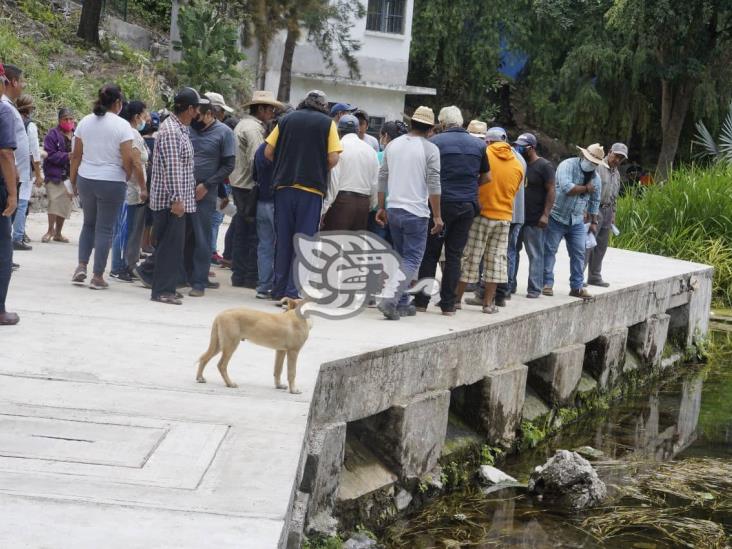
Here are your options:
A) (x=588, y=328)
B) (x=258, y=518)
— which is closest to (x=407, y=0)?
(x=588, y=328)

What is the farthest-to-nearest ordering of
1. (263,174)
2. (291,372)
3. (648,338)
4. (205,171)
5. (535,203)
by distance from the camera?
(648,338) < (535,203) < (263,174) < (205,171) < (291,372)

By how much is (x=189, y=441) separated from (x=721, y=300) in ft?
48.8

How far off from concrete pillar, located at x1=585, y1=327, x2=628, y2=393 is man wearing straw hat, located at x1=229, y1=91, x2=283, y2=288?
4.23 m

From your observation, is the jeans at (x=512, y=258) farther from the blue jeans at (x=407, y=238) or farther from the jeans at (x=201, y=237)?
the jeans at (x=201, y=237)

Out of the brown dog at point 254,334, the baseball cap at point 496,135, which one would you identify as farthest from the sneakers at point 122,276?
the brown dog at point 254,334

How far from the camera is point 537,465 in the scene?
958cm

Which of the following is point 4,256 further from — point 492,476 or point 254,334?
point 492,476

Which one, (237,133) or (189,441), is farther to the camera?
(237,133)

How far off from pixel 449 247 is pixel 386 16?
2081cm

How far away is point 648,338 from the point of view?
543 inches

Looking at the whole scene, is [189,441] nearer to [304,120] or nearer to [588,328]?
[304,120]

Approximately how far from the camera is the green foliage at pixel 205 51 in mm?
20906

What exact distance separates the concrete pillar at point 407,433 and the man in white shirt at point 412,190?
41.9 inches

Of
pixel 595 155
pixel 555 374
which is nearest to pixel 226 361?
pixel 555 374
